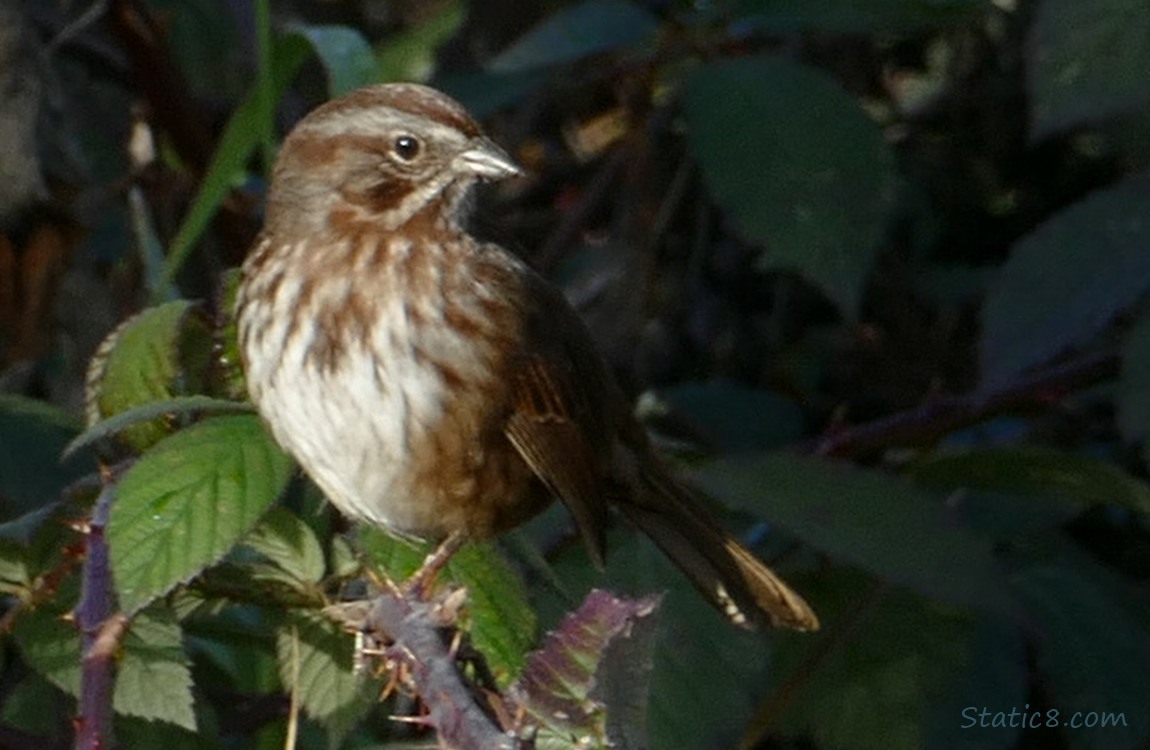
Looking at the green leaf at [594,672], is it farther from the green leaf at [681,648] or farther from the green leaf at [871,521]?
the green leaf at [871,521]

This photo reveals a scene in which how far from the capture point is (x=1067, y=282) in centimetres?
333

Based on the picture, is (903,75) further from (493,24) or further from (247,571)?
(247,571)

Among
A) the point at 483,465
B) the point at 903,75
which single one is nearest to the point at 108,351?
the point at 483,465

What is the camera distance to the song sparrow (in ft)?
9.75

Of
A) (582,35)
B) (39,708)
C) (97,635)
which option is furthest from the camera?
(582,35)

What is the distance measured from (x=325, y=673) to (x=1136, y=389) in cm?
123

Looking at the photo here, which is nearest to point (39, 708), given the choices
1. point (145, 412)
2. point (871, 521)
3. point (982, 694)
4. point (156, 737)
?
point (156, 737)

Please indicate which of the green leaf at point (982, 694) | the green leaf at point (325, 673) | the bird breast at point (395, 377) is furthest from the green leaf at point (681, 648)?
the green leaf at point (982, 694)

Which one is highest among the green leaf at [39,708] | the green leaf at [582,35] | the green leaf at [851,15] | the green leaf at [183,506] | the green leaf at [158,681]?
the green leaf at [183,506]

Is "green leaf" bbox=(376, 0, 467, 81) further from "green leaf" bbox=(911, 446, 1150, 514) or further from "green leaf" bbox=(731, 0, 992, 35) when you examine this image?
"green leaf" bbox=(911, 446, 1150, 514)

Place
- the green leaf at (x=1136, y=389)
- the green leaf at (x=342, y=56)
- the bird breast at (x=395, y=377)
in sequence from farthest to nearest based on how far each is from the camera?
the green leaf at (x=342, y=56) < the green leaf at (x=1136, y=389) < the bird breast at (x=395, y=377)

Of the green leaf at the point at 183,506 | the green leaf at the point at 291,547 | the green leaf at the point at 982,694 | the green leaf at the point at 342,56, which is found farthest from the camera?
the green leaf at the point at 982,694

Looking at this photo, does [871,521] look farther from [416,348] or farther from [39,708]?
[39,708]

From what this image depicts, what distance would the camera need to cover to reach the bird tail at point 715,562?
3.18m
